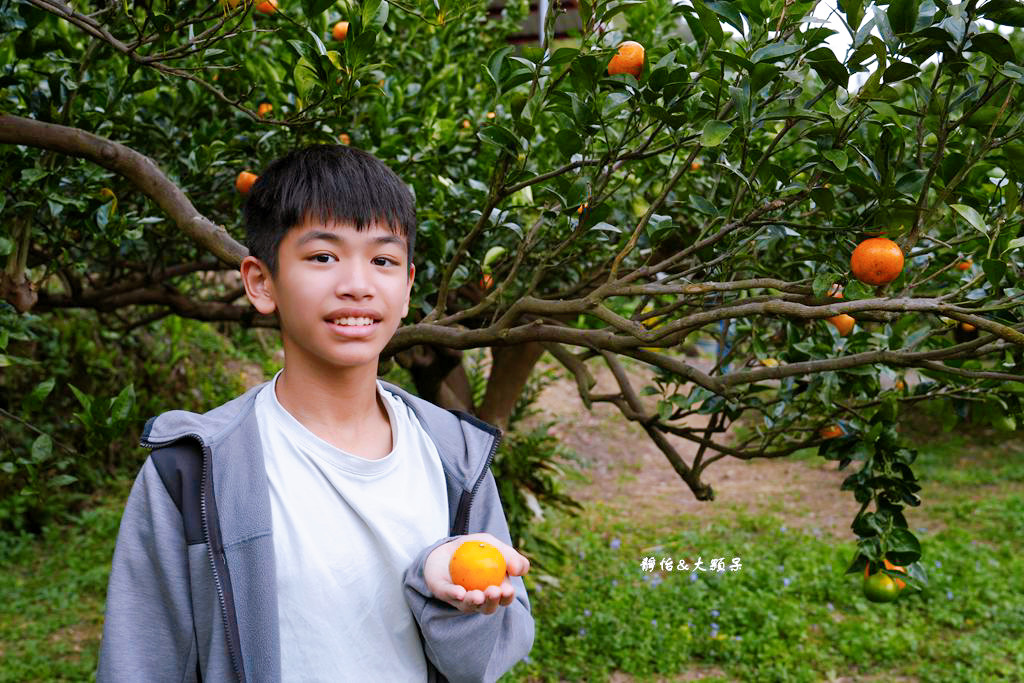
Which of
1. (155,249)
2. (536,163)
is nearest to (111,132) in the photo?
(155,249)

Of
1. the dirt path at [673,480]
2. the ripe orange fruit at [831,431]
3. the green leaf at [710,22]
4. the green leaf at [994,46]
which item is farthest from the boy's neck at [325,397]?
the dirt path at [673,480]

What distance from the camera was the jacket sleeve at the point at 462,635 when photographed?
1.12 meters

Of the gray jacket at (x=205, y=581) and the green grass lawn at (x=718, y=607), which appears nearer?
the gray jacket at (x=205, y=581)

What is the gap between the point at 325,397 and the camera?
1226 millimetres

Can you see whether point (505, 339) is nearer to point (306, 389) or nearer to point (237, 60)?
point (306, 389)

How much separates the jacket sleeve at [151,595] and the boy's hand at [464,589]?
28 cm

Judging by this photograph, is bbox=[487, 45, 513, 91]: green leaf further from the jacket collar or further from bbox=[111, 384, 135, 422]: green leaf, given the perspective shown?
bbox=[111, 384, 135, 422]: green leaf

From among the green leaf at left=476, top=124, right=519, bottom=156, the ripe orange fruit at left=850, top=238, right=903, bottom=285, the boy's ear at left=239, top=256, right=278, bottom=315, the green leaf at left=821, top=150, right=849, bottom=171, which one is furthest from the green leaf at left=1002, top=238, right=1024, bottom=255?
the boy's ear at left=239, top=256, right=278, bottom=315

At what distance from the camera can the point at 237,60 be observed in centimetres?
243

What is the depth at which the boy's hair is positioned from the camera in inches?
47.1

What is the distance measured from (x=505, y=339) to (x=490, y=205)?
12.4 inches

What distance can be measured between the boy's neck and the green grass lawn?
2.13 meters

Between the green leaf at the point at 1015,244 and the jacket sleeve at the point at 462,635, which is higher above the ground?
the green leaf at the point at 1015,244

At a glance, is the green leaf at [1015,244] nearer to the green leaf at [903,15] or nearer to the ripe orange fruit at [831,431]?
the green leaf at [903,15]
